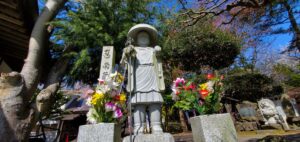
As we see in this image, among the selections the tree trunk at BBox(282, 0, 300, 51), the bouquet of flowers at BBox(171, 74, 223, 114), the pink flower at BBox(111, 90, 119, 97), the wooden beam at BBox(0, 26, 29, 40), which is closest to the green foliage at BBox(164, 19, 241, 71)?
the tree trunk at BBox(282, 0, 300, 51)

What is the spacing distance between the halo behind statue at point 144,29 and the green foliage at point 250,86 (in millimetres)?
5643

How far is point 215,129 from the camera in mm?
2295

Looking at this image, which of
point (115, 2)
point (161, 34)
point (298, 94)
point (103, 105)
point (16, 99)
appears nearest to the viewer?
point (103, 105)

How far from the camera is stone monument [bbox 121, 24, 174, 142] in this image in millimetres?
2924

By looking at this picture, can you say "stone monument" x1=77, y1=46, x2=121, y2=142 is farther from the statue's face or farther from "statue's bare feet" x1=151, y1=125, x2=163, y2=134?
the statue's face

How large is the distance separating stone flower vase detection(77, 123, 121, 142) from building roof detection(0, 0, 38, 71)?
490 centimetres

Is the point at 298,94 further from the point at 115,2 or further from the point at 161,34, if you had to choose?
the point at 115,2

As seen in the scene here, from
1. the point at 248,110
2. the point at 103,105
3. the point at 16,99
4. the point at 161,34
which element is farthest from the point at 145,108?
the point at 248,110

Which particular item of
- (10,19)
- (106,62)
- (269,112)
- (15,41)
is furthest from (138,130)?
(269,112)

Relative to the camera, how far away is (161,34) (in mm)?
7133

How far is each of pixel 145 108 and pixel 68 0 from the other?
250 inches

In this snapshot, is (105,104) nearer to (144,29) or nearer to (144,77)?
→ (144,77)

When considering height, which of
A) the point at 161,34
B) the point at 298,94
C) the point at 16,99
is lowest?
the point at 16,99

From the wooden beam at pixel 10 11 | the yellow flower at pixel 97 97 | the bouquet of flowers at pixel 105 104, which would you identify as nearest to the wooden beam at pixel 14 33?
the wooden beam at pixel 10 11
